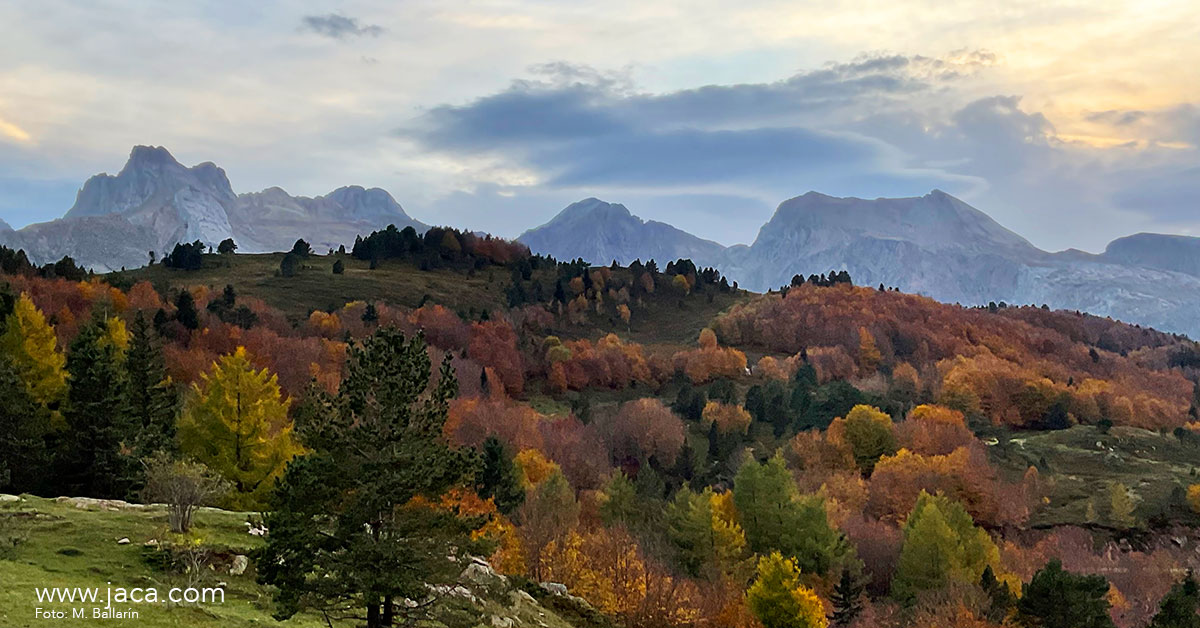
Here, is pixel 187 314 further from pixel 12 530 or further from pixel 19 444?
pixel 12 530

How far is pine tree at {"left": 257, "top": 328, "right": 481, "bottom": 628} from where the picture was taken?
20641mm

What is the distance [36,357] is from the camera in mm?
58375

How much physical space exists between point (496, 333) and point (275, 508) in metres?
175

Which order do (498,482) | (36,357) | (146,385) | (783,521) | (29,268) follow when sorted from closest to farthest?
(36,357), (146,385), (498,482), (783,521), (29,268)

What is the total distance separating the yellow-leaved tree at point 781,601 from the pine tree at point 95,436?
1496 inches

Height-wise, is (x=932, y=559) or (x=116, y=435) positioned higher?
(x=116, y=435)

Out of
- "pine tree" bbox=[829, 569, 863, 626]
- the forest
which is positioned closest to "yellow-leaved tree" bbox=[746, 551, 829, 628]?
the forest

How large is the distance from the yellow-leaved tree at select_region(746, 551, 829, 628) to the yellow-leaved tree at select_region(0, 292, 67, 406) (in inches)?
1983

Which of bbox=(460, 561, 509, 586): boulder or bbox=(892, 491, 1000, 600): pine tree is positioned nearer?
bbox=(460, 561, 509, 586): boulder

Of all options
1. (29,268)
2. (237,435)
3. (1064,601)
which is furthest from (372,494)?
(29,268)

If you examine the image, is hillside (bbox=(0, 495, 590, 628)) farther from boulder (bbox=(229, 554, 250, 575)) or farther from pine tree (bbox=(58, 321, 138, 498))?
pine tree (bbox=(58, 321, 138, 498))

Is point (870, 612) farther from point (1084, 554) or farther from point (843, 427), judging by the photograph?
point (843, 427)

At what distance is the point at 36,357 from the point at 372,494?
51569mm

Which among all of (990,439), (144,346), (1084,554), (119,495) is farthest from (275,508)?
(990,439)
